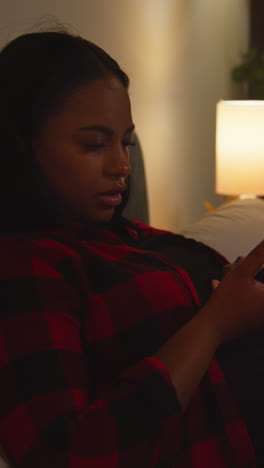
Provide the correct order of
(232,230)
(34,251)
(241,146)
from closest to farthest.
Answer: (34,251) < (232,230) < (241,146)

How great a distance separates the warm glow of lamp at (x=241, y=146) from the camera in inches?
76.9

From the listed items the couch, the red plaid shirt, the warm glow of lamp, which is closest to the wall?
the warm glow of lamp

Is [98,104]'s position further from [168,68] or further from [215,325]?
[168,68]

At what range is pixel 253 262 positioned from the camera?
2.44 ft

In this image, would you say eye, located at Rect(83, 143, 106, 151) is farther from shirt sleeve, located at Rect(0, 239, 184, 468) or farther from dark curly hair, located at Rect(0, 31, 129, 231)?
shirt sleeve, located at Rect(0, 239, 184, 468)

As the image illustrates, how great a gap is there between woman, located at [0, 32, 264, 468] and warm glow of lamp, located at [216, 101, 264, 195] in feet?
3.92

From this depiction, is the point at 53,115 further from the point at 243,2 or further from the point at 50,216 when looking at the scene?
the point at 243,2

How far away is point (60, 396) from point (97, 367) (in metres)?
0.13

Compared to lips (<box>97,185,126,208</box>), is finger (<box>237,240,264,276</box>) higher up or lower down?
lower down

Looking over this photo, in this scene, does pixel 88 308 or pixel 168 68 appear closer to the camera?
pixel 88 308

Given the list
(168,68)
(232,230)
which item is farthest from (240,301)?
(168,68)

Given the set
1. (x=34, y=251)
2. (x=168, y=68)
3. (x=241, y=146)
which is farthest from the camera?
(x=168, y=68)

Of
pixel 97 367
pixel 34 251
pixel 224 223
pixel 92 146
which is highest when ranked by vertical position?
pixel 92 146

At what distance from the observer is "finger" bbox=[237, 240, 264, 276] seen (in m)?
0.74
